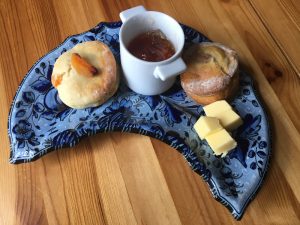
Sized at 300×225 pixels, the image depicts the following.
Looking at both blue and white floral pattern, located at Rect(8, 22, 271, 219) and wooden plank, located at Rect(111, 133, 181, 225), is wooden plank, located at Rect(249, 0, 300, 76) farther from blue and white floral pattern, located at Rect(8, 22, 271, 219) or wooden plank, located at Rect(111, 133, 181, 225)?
wooden plank, located at Rect(111, 133, 181, 225)

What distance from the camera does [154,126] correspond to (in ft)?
2.22

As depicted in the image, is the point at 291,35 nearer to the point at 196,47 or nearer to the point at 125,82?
the point at 196,47

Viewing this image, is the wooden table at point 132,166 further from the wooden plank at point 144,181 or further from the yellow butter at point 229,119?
the yellow butter at point 229,119

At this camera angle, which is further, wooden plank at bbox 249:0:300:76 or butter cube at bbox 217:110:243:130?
wooden plank at bbox 249:0:300:76

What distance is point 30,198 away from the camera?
0.64 m

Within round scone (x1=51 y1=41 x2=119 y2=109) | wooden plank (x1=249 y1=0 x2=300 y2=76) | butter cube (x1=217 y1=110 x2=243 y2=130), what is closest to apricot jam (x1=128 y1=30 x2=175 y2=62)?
round scone (x1=51 y1=41 x2=119 y2=109)

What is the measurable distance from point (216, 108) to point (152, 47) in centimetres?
18

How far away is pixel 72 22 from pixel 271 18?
0.50 m

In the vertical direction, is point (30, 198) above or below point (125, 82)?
below

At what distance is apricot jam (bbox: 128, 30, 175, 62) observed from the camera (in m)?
0.66

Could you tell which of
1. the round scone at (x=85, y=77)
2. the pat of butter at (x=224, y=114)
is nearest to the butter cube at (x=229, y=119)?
the pat of butter at (x=224, y=114)

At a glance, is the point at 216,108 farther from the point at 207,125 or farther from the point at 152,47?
the point at 152,47

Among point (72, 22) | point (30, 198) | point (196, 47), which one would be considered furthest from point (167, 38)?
point (30, 198)

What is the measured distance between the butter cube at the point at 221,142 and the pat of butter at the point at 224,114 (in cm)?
3
